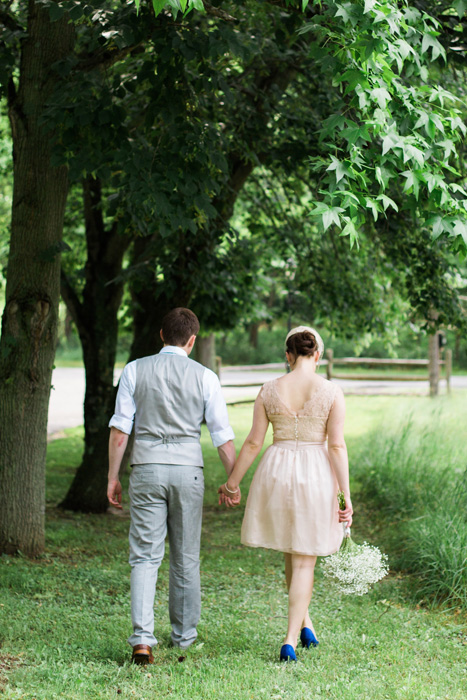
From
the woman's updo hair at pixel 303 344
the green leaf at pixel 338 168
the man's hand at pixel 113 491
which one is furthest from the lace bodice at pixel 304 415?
the green leaf at pixel 338 168

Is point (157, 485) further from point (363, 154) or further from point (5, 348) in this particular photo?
point (5, 348)

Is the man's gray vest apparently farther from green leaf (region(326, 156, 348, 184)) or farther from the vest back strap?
green leaf (region(326, 156, 348, 184))

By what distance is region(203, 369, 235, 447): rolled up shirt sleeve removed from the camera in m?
4.36

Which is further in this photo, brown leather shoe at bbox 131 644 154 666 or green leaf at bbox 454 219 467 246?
brown leather shoe at bbox 131 644 154 666

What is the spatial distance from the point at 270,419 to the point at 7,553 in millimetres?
3110

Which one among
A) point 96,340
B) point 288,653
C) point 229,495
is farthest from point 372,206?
point 96,340

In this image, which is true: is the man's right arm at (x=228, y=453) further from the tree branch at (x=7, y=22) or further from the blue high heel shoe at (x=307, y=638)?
the tree branch at (x=7, y=22)

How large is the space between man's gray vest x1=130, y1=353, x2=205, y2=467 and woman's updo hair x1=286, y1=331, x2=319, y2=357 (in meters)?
0.59

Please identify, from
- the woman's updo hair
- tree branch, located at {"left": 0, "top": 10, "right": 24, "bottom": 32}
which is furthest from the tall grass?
tree branch, located at {"left": 0, "top": 10, "right": 24, "bottom": 32}

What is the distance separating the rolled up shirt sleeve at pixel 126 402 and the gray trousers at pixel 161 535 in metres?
0.27

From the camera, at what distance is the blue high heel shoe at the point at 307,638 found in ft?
15.0

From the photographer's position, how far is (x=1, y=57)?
19.1ft

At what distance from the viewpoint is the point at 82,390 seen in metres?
25.9

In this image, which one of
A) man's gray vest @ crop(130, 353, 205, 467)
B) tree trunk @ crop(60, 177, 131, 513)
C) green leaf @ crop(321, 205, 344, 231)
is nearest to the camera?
green leaf @ crop(321, 205, 344, 231)
